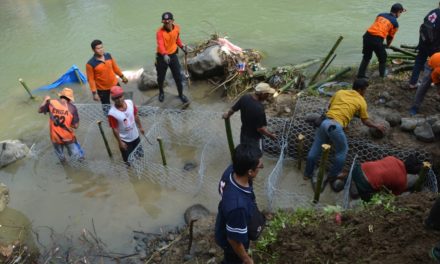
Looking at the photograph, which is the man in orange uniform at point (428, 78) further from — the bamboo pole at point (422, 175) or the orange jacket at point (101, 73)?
the orange jacket at point (101, 73)

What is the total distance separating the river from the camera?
563 centimetres

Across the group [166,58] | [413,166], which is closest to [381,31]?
[413,166]

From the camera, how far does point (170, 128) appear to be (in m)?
7.28

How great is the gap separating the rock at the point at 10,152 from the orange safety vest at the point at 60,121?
130 centimetres

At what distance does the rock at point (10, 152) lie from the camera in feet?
22.0

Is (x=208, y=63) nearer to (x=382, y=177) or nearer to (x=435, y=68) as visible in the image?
(x=435, y=68)

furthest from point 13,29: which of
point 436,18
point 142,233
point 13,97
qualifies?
point 436,18

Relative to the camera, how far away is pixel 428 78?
6016 millimetres

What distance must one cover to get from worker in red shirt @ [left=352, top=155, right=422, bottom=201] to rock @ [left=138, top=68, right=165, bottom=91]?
5.59 m

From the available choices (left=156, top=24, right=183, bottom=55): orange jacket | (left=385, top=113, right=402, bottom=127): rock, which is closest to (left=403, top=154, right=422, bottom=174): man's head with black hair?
(left=385, top=113, right=402, bottom=127): rock

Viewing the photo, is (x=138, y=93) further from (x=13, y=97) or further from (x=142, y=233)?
(x=142, y=233)

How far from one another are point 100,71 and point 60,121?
118cm

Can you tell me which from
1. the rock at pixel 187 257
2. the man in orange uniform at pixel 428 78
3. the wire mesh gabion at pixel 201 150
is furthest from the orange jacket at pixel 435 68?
the rock at pixel 187 257

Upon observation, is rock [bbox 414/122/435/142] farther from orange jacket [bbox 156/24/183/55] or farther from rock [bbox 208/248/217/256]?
orange jacket [bbox 156/24/183/55]
